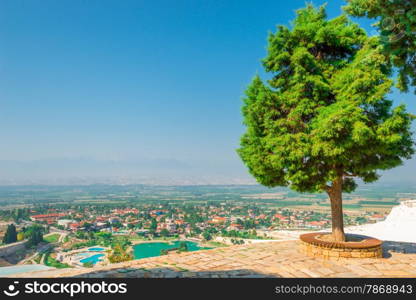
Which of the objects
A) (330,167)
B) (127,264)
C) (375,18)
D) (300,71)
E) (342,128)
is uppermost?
(375,18)

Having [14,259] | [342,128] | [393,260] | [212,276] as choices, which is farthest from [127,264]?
[14,259]

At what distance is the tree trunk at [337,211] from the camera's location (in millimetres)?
6801

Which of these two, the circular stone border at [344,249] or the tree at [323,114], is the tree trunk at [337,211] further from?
the circular stone border at [344,249]

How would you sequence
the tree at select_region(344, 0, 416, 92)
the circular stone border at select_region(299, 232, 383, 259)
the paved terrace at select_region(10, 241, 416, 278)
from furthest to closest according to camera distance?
1. the circular stone border at select_region(299, 232, 383, 259)
2. the paved terrace at select_region(10, 241, 416, 278)
3. the tree at select_region(344, 0, 416, 92)

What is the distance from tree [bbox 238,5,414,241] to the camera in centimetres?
578

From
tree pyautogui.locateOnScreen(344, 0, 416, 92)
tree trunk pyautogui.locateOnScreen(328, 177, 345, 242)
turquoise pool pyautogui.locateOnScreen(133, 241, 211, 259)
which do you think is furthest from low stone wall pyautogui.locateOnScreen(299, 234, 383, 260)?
turquoise pool pyautogui.locateOnScreen(133, 241, 211, 259)

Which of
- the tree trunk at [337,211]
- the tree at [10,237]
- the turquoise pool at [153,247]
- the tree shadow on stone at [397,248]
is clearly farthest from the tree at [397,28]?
the tree at [10,237]

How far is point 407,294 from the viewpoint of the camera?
3.93 metres

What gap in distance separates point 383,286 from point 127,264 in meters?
4.68

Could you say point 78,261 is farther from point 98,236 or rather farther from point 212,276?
point 212,276

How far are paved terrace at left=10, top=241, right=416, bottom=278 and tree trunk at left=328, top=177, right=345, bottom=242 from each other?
916 millimetres

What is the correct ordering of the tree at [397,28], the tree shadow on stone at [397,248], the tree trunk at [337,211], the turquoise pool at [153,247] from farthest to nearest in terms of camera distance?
the turquoise pool at [153,247]
the tree shadow on stone at [397,248]
the tree trunk at [337,211]
the tree at [397,28]

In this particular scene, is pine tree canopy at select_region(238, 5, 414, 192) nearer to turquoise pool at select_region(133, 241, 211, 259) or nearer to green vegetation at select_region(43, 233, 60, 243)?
turquoise pool at select_region(133, 241, 211, 259)

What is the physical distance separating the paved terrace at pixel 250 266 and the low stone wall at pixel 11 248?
13.9m
